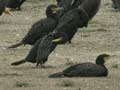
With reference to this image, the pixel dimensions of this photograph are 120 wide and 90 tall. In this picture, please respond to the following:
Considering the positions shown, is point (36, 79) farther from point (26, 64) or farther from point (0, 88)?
point (26, 64)

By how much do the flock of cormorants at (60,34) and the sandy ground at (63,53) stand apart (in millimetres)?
246

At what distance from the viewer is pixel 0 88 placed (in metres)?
11.8

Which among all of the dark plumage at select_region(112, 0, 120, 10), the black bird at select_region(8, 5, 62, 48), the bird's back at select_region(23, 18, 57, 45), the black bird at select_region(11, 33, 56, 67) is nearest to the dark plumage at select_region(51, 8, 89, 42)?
the black bird at select_region(8, 5, 62, 48)

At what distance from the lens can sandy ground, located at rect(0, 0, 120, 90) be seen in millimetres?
12172

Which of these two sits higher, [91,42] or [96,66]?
[96,66]

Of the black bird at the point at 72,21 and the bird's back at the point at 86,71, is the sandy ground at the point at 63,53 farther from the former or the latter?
the black bird at the point at 72,21

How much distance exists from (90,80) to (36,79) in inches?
36.8

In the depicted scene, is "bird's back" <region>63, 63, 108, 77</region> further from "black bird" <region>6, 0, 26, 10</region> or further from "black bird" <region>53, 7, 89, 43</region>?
"black bird" <region>6, 0, 26, 10</region>

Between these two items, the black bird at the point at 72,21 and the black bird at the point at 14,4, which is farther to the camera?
the black bird at the point at 14,4

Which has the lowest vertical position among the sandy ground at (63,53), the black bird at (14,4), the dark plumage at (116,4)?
the black bird at (14,4)

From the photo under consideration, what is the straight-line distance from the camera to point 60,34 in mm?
15148

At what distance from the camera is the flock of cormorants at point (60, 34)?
44.0 ft

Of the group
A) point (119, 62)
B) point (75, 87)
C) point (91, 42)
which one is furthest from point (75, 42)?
point (75, 87)

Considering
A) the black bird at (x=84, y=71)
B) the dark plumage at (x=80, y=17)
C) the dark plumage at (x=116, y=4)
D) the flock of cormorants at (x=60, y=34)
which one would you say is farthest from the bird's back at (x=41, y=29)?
the dark plumage at (x=116, y=4)
